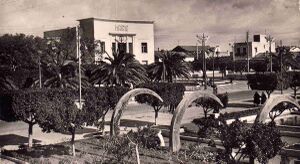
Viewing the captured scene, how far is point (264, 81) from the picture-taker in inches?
1506

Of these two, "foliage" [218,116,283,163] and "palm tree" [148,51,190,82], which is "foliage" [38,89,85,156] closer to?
"foliage" [218,116,283,163]

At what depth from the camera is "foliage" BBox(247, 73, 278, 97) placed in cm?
3759

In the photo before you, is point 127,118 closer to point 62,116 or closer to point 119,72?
point 119,72

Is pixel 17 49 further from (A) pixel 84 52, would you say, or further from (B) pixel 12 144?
(B) pixel 12 144

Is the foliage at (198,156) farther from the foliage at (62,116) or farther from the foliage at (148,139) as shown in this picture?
the foliage at (62,116)

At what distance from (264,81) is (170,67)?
36.6 ft

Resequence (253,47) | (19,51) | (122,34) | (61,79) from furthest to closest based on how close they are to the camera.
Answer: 1. (253,47)
2. (122,34)
3. (19,51)
4. (61,79)

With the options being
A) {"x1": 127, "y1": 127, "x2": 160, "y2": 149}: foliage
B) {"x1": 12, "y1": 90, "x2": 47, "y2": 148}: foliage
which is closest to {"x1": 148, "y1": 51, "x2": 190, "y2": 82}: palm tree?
{"x1": 127, "y1": 127, "x2": 160, "y2": 149}: foliage

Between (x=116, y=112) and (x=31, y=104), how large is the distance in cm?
Answer: 475

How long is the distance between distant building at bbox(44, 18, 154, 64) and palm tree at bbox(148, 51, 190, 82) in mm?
30274

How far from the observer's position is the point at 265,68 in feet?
265

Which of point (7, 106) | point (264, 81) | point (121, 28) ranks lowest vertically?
point (7, 106)

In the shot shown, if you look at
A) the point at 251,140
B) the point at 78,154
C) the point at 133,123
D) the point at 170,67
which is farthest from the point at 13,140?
the point at 251,140

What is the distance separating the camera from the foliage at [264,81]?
37594 millimetres
